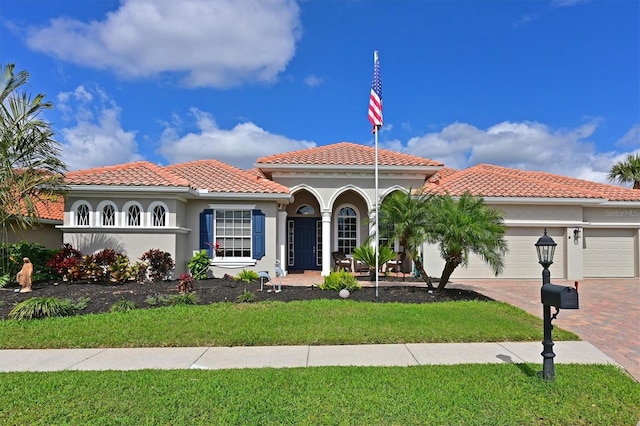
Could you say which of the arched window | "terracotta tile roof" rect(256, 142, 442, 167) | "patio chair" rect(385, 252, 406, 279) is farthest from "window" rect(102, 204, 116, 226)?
"patio chair" rect(385, 252, 406, 279)

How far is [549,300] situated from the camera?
5.33m

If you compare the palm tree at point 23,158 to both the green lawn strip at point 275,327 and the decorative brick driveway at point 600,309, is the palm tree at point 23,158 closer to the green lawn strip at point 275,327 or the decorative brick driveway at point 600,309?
the green lawn strip at point 275,327

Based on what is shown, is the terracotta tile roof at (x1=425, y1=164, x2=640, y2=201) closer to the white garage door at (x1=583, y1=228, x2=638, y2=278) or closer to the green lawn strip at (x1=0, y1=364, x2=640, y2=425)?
the white garage door at (x1=583, y1=228, x2=638, y2=278)

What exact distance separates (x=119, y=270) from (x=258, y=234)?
4.86 meters

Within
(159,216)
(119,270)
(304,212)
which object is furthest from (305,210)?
(119,270)

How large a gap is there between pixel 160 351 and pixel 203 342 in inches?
28.9

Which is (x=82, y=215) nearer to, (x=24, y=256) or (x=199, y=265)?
(x=24, y=256)

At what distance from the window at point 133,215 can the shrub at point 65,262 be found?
1.94 meters

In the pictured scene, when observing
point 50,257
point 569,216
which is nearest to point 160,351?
point 50,257

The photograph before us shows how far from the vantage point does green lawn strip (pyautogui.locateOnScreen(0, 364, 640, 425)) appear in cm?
433

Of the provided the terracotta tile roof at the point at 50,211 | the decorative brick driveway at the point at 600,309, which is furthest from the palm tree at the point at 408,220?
the terracotta tile roof at the point at 50,211

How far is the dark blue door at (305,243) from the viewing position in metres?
20.0

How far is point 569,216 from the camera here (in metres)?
16.9

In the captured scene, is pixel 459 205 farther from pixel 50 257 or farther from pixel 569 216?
pixel 50 257
